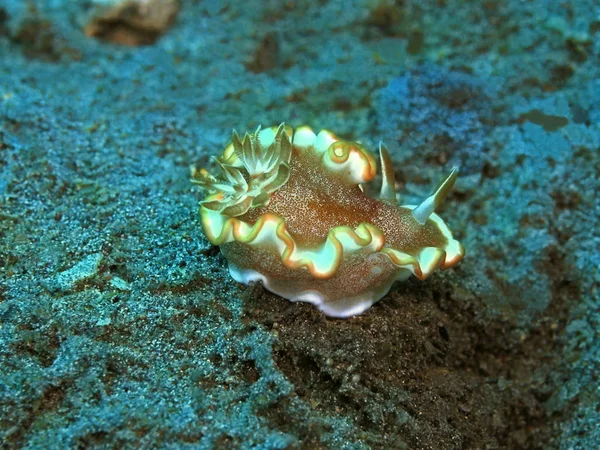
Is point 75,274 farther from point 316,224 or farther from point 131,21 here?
point 131,21

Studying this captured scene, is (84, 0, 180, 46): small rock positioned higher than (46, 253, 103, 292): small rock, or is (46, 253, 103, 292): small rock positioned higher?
(84, 0, 180, 46): small rock

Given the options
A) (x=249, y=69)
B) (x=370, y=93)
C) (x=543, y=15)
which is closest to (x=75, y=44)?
(x=249, y=69)

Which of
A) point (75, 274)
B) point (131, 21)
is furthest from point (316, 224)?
point (131, 21)

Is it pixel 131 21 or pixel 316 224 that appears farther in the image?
pixel 131 21

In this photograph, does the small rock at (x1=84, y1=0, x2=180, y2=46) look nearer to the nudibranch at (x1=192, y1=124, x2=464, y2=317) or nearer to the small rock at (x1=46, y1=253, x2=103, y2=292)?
the nudibranch at (x1=192, y1=124, x2=464, y2=317)

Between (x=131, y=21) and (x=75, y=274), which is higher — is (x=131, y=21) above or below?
above

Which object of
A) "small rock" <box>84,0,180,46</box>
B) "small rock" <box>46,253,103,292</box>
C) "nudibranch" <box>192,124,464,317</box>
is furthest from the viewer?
"small rock" <box>84,0,180,46</box>

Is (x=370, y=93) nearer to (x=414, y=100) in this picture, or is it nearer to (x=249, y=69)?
(x=414, y=100)

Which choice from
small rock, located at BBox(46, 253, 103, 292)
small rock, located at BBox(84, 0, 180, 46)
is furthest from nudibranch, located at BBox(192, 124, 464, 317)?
small rock, located at BBox(84, 0, 180, 46)

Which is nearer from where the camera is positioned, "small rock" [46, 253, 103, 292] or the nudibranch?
the nudibranch
